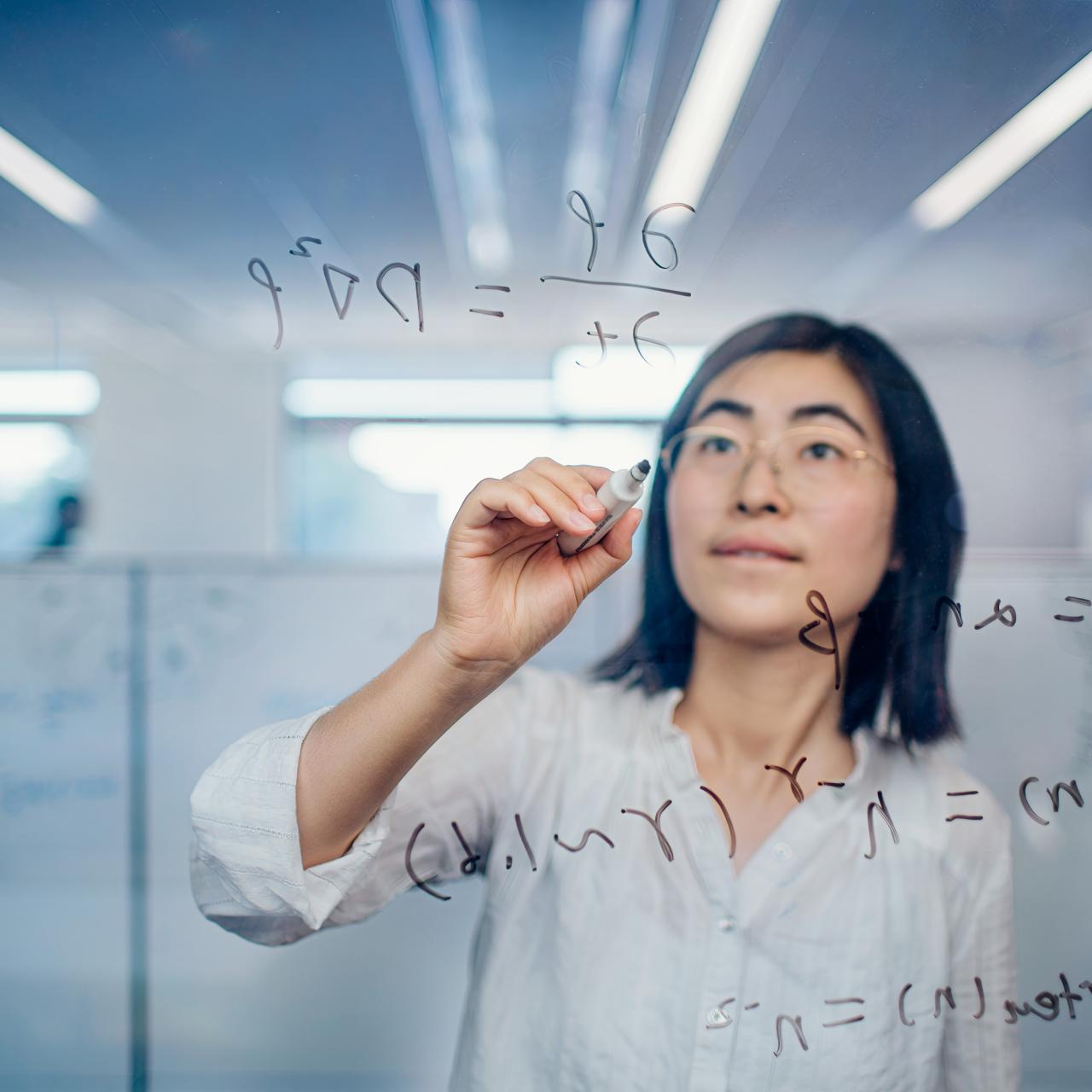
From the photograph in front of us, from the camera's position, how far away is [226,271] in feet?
1.87

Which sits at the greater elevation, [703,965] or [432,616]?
[432,616]

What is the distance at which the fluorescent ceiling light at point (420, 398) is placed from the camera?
582 millimetres

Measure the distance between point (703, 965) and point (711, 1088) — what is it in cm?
7

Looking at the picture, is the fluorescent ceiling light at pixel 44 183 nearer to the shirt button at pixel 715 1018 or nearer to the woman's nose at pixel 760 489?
the woman's nose at pixel 760 489

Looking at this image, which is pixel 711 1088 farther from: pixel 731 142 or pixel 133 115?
pixel 133 115

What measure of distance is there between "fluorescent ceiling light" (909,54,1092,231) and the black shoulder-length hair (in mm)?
99

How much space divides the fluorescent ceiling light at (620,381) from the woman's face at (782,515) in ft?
0.08

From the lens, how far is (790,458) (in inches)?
22.6

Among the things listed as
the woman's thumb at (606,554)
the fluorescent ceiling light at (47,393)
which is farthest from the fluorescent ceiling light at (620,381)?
the fluorescent ceiling light at (47,393)

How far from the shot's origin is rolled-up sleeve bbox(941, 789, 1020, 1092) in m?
0.58

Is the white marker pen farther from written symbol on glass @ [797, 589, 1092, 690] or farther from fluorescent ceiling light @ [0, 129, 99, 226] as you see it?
fluorescent ceiling light @ [0, 129, 99, 226]

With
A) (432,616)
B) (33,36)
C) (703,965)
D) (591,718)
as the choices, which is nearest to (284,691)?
(432,616)

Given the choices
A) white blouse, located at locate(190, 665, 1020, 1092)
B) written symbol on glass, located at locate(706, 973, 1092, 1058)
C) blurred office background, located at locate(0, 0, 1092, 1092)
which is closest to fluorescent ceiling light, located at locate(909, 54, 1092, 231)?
blurred office background, located at locate(0, 0, 1092, 1092)

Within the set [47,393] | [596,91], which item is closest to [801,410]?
[596,91]
